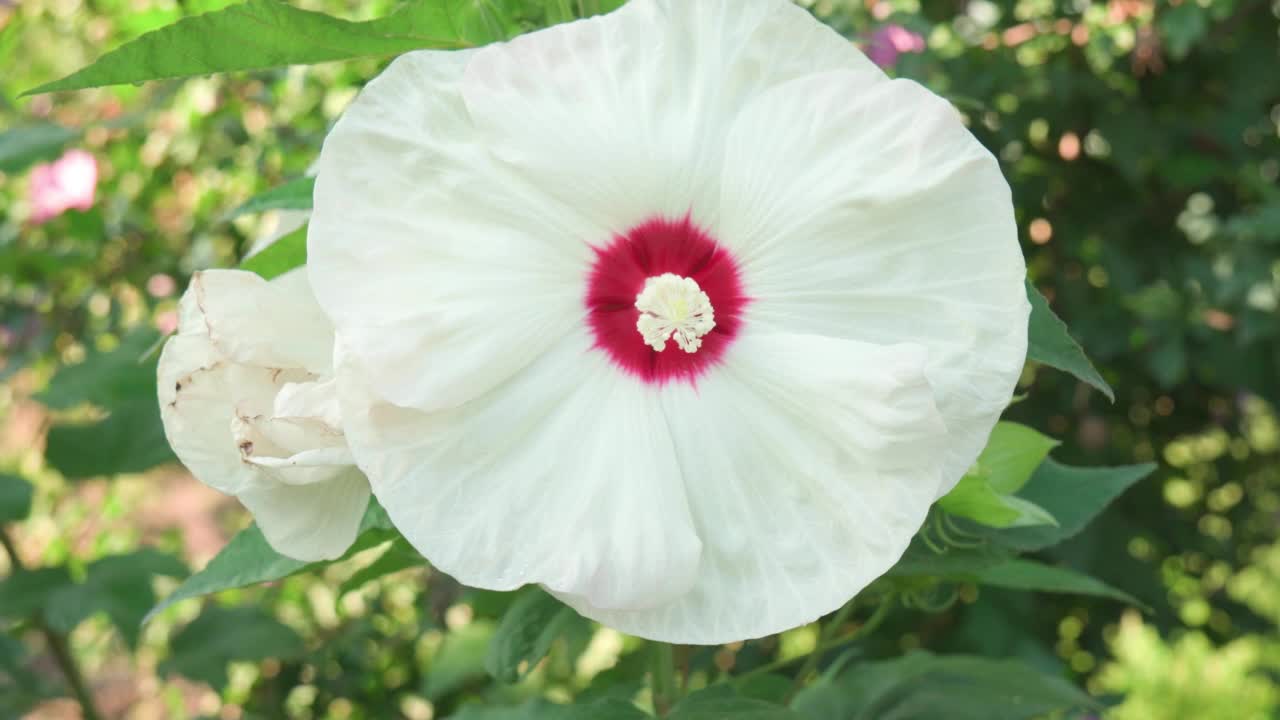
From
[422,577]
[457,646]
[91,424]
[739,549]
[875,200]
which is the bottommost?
[422,577]

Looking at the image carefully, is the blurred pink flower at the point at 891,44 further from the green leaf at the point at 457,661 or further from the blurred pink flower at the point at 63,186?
the blurred pink flower at the point at 63,186

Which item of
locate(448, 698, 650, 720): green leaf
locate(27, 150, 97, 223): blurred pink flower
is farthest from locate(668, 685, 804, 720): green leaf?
locate(27, 150, 97, 223): blurred pink flower

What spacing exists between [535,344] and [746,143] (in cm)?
14

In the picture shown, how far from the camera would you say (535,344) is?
656 mm

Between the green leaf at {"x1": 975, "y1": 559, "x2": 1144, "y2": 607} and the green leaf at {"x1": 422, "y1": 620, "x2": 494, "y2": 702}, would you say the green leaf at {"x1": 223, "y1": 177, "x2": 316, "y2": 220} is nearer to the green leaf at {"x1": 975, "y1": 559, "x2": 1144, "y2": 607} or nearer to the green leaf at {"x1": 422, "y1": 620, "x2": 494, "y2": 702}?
the green leaf at {"x1": 975, "y1": 559, "x2": 1144, "y2": 607}

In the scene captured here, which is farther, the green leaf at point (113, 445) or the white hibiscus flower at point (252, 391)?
the green leaf at point (113, 445)

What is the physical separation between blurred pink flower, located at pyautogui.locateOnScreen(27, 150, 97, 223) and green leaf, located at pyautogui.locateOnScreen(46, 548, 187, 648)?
0.70 meters

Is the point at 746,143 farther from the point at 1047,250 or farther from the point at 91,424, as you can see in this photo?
the point at 1047,250

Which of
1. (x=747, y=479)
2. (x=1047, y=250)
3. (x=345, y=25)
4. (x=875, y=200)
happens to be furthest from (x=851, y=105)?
(x=1047, y=250)

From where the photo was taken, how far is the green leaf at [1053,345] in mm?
704

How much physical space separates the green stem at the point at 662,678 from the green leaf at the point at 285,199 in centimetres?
40

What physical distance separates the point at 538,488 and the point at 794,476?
125 mm

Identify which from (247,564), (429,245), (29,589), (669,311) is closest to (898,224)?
(669,311)

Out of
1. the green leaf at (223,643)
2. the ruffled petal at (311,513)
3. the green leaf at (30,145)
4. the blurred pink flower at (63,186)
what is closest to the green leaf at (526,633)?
the ruffled petal at (311,513)
